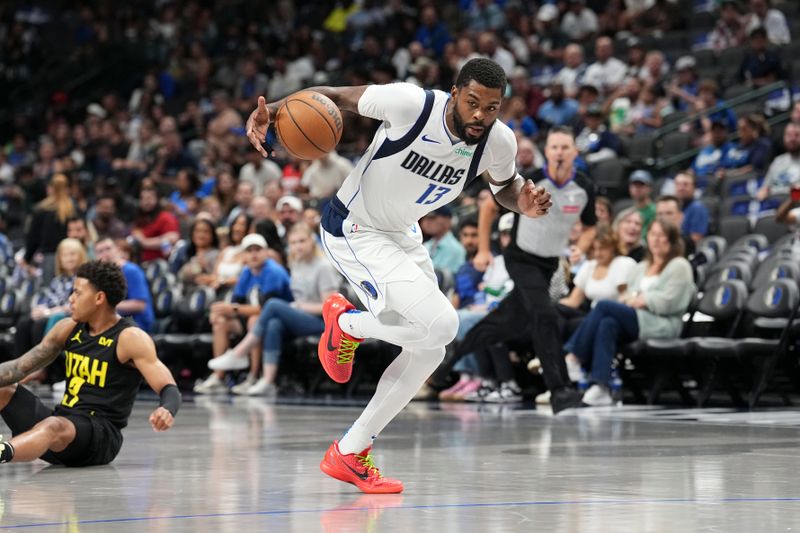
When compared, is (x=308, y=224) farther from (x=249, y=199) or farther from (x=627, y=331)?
(x=627, y=331)

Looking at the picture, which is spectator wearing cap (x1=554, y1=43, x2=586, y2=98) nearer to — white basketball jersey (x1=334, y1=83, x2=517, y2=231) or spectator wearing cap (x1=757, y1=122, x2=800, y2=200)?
spectator wearing cap (x1=757, y1=122, x2=800, y2=200)

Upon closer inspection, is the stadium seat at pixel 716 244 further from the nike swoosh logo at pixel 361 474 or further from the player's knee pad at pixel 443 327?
the nike swoosh logo at pixel 361 474

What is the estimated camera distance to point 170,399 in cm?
627

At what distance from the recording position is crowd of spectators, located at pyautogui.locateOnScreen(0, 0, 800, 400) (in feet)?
43.3

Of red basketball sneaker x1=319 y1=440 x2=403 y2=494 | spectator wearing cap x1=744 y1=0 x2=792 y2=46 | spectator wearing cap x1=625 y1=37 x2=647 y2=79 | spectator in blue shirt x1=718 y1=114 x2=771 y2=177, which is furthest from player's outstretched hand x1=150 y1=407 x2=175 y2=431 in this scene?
spectator wearing cap x1=744 y1=0 x2=792 y2=46

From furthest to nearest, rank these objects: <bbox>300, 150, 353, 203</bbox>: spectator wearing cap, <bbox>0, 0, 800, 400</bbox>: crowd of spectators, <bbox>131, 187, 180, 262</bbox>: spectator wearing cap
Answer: <bbox>131, 187, 180, 262</bbox>: spectator wearing cap < <bbox>300, 150, 353, 203</bbox>: spectator wearing cap < <bbox>0, 0, 800, 400</bbox>: crowd of spectators

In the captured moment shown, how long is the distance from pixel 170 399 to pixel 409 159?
1.62 meters

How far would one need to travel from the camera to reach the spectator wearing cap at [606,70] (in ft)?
55.6

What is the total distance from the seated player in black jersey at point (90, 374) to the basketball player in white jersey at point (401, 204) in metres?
1.10

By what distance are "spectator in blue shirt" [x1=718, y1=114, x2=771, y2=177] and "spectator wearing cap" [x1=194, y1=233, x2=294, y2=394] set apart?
4.65 meters

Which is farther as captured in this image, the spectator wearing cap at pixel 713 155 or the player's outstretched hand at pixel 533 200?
the spectator wearing cap at pixel 713 155

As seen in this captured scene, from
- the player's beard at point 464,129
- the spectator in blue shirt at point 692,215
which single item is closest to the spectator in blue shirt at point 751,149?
the spectator in blue shirt at point 692,215

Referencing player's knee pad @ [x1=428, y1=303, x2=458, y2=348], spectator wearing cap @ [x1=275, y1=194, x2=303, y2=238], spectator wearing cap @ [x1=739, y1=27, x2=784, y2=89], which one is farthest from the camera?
spectator wearing cap @ [x1=739, y1=27, x2=784, y2=89]

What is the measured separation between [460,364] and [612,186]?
3528 mm
